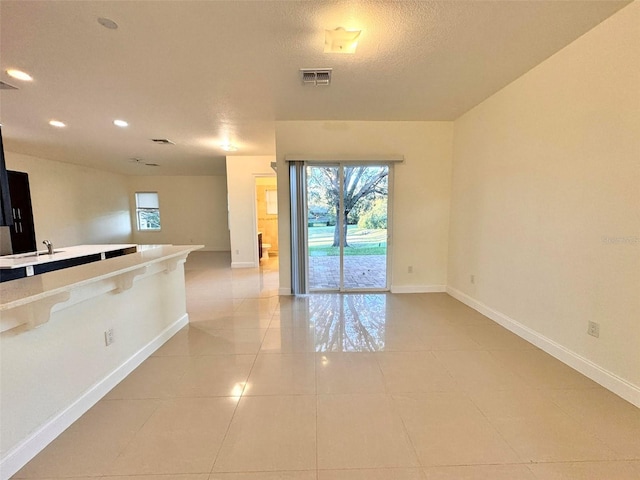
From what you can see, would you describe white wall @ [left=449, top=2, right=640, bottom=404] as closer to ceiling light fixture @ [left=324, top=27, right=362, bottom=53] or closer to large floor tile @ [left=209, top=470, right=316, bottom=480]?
ceiling light fixture @ [left=324, top=27, right=362, bottom=53]

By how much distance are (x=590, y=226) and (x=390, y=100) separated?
2316 mm

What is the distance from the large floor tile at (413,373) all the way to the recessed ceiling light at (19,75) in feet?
13.6

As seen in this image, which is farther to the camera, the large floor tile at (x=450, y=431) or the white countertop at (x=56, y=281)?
the large floor tile at (x=450, y=431)

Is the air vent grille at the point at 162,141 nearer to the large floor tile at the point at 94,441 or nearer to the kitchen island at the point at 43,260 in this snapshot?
the kitchen island at the point at 43,260

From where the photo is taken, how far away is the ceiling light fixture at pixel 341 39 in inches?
74.4

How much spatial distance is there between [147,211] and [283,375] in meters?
9.33

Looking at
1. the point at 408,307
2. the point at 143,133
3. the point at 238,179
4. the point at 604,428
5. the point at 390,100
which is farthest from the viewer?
the point at 238,179

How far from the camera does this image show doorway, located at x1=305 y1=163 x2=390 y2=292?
13.9 ft

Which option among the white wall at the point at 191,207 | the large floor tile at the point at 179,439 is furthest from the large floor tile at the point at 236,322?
the white wall at the point at 191,207

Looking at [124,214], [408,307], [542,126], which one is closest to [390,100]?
[542,126]

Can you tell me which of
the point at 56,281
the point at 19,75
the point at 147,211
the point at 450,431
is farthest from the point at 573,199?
the point at 147,211

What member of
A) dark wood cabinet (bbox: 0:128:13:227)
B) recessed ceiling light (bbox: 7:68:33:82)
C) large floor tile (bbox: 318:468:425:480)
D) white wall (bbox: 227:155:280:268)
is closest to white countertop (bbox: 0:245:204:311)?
dark wood cabinet (bbox: 0:128:13:227)

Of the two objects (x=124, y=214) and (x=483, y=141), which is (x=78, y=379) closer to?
(x=483, y=141)

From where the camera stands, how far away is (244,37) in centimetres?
203
